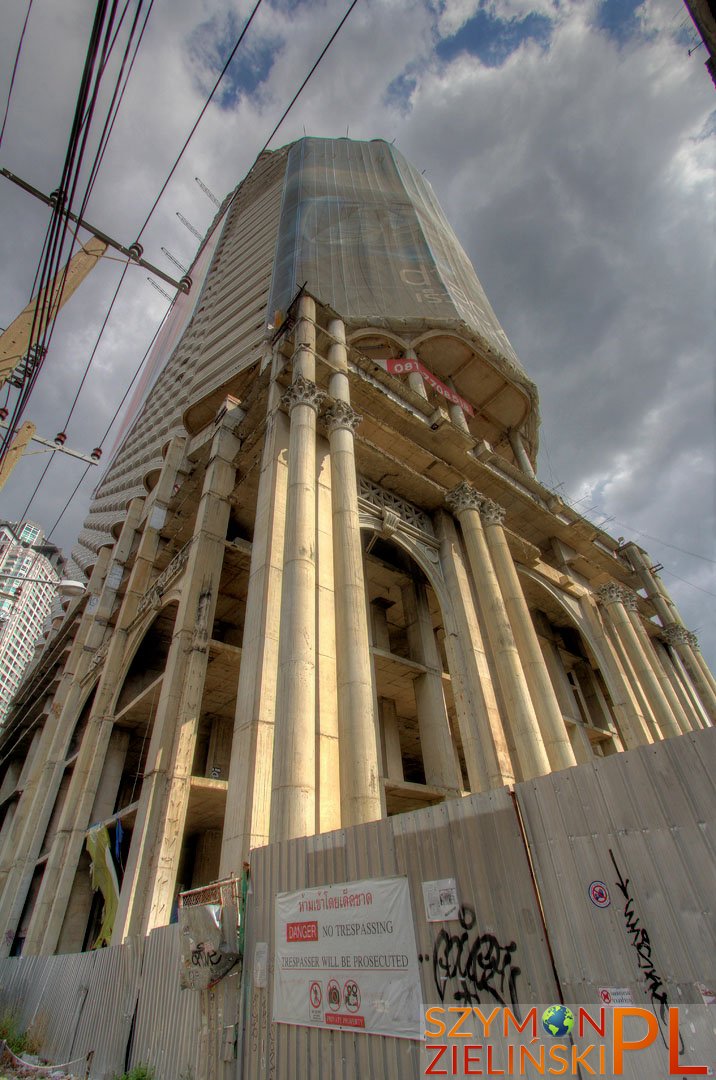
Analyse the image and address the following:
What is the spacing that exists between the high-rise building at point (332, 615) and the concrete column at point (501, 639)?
93 mm

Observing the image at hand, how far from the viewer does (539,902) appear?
436 centimetres

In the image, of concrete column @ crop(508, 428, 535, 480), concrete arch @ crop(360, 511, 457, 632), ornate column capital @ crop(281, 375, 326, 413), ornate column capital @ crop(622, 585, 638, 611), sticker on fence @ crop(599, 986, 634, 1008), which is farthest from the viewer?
concrete column @ crop(508, 428, 535, 480)

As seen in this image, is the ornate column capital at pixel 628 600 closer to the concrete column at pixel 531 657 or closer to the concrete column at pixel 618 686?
the concrete column at pixel 618 686

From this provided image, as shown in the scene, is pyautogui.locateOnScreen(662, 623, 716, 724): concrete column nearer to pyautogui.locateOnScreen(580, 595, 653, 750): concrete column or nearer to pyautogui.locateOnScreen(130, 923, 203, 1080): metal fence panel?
pyautogui.locateOnScreen(580, 595, 653, 750): concrete column

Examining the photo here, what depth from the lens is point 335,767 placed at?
10.8 meters

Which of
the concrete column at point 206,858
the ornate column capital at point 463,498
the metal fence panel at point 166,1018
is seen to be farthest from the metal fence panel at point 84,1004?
the ornate column capital at point 463,498

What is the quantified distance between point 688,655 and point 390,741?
74.5 ft

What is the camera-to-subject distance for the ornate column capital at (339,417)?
1655cm

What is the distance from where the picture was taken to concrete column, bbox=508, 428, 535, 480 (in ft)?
109

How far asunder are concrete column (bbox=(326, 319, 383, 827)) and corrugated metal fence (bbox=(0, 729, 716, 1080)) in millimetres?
3740

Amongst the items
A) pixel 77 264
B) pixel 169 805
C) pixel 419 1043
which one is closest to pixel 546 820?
pixel 419 1043

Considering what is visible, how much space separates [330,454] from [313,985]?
514 inches

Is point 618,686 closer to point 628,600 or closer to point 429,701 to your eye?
point 628,600

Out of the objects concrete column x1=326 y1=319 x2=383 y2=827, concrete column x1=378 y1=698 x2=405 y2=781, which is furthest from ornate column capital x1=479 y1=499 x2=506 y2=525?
concrete column x1=378 y1=698 x2=405 y2=781
